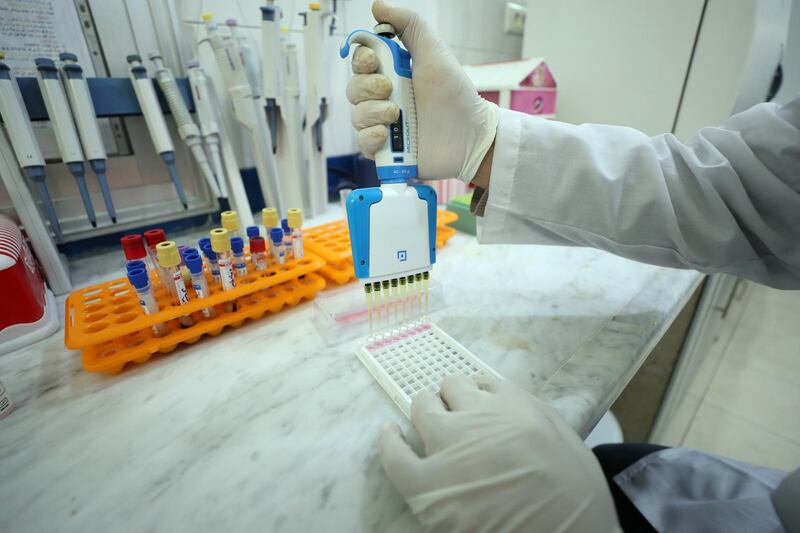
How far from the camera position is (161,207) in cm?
99

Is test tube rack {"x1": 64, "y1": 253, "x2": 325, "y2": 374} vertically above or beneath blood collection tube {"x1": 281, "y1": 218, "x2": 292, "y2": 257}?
beneath

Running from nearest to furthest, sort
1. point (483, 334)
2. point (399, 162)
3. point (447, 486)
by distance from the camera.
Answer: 1. point (447, 486)
2. point (399, 162)
3. point (483, 334)

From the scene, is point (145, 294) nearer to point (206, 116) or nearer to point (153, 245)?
point (153, 245)

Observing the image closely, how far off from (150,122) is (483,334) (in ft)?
2.82

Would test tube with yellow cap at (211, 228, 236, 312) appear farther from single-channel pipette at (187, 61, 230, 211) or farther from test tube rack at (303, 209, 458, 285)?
single-channel pipette at (187, 61, 230, 211)

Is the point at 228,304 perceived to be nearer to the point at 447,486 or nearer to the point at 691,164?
the point at 447,486

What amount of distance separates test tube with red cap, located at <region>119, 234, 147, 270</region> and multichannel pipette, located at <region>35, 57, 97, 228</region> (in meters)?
0.26

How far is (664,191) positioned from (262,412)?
0.64m

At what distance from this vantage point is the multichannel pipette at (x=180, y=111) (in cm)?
79

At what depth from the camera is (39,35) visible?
74 centimetres

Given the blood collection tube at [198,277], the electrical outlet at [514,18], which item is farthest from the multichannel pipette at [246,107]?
the electrical outlet at [514,18]

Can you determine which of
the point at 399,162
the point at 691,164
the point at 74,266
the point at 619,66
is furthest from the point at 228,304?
the point at 619,66

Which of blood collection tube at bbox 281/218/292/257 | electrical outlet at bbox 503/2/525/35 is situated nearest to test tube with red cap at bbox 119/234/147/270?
blood collection tube at bbox 281/218/292/257

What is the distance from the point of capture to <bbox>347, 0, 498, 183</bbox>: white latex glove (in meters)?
0.46
